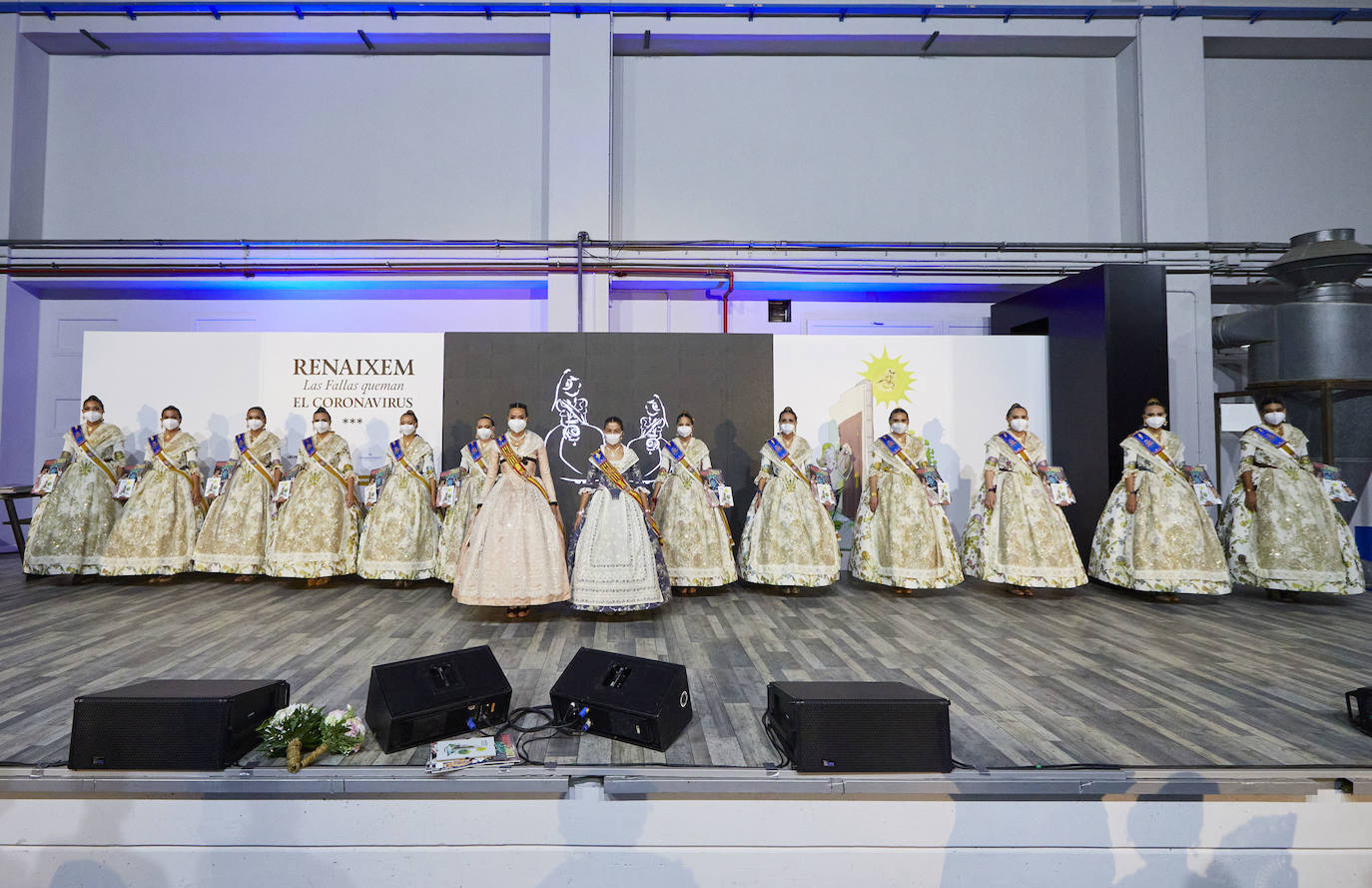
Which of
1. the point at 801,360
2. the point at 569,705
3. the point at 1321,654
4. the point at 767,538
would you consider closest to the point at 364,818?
the point at 569,705

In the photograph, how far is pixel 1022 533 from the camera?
5035 millimetres

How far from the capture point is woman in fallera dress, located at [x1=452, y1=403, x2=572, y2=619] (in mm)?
4047

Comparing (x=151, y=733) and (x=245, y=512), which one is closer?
(x=151, y=733)

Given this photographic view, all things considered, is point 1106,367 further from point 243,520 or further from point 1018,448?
point 243,520

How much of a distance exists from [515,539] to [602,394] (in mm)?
2324

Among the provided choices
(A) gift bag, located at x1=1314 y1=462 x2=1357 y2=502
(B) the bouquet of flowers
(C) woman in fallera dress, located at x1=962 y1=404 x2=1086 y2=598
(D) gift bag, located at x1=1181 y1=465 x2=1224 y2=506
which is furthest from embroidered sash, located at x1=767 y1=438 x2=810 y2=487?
(A) gift bag, located at x1=1314 y1=462 x2=1357 y2=502

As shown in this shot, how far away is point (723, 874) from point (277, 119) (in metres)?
9.06

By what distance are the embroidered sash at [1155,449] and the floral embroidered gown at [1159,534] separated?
11 mm

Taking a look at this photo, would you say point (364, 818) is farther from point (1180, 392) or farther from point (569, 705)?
point (1180, 392)

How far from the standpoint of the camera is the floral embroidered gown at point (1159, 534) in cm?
473

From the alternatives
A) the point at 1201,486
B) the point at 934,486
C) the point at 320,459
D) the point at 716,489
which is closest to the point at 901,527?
the point at 934,486

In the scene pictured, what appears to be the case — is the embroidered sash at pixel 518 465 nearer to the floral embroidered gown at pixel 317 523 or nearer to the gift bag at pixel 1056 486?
the floral embroidered gown at pixel 317 523

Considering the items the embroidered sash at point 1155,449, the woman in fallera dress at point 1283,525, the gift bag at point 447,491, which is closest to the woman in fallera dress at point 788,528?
the gift bag at point 447,491

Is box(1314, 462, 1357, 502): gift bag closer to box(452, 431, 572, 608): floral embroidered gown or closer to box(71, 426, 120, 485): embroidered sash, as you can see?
box(452, 431, 572, 608): floral embroidered gown
